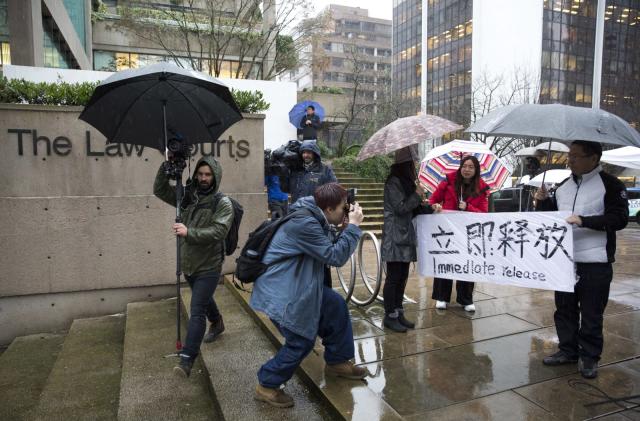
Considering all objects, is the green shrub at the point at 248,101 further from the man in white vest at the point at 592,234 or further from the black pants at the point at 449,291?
the man in white vest at the point at 592,234

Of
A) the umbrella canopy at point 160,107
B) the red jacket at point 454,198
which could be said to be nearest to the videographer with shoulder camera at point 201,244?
the umbrella canopy at point 160,107

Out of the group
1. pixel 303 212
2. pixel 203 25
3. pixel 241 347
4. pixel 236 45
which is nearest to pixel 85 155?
pixel 241 347

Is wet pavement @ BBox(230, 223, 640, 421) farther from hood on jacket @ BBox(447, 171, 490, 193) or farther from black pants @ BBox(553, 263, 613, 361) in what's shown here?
hood on jacket @ BBox(447, 171, 490, 193)

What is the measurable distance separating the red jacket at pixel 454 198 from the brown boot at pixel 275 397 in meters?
2.95

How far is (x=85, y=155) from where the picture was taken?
6484 millimetres

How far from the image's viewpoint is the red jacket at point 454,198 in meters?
5.09

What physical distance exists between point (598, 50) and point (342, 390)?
201 feet

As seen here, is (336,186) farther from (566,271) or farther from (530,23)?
(530,23)

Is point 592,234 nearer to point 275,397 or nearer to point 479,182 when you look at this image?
point 479,182

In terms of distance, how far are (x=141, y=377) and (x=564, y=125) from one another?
13.5 ft

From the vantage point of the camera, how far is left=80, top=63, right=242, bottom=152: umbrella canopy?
12.1 ft

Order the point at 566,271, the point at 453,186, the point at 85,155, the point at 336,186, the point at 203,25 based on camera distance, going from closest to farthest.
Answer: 1. the point at 336,186
2. the point at 566,271
3. the point at 453,186
4. the point at 85,155
5. the point at 203,25

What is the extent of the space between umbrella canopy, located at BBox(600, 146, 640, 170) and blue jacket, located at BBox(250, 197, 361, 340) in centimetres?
295

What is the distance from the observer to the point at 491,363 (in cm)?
387
